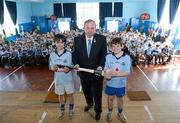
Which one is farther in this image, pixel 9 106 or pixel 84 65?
pixel 9 106

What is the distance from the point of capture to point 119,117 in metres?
3.33

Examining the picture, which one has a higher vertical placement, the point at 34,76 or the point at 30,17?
the point at 30,17

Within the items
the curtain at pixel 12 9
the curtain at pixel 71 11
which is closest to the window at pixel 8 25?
the curtain at pixel 12 9

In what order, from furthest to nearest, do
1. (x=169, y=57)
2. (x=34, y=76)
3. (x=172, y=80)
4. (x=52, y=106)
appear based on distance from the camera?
(x=169, y=57), (x=34, y=76), (x=172, y=80), (x=52, y=106)

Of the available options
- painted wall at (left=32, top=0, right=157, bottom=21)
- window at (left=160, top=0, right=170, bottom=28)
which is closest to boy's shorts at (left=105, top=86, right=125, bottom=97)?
window at (left=160, top=0, right=170, bottom=28)

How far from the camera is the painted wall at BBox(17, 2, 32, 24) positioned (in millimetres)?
13250

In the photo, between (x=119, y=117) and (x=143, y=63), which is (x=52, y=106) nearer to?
(x=119, y=117)

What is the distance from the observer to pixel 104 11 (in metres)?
15.2

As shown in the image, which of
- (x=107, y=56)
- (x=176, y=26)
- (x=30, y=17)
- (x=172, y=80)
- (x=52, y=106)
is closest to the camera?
(x=107, y=56)

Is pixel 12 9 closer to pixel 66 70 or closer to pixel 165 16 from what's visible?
pixel 165 16

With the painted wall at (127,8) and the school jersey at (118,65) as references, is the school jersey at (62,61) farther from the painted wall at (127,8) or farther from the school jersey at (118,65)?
the painted wall at (127,8)

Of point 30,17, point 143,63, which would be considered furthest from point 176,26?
point 30,17

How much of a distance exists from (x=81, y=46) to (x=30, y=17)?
42.8ft

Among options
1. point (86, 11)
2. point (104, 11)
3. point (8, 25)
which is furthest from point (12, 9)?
point (104, 11)
